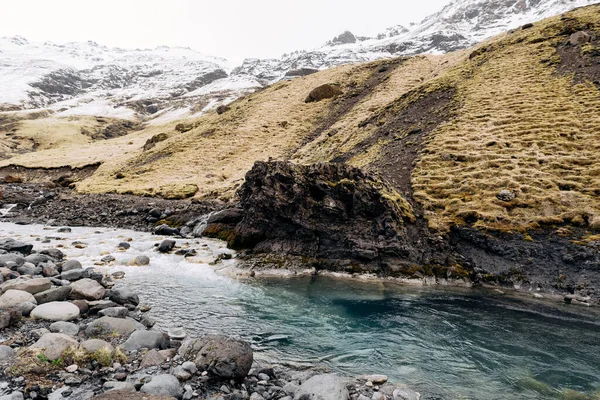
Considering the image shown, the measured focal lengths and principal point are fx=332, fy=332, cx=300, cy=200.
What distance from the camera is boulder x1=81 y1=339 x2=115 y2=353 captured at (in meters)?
8.37

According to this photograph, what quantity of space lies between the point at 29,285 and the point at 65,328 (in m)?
3.73

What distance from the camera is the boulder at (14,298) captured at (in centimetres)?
1048

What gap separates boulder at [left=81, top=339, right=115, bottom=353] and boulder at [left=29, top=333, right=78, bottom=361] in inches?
9.2

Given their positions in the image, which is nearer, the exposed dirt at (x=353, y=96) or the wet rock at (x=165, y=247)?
the wet rock at (x=165, y=247)

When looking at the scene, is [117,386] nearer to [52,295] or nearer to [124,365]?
[124,365]

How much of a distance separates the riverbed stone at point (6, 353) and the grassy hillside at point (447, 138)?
20.4 meters

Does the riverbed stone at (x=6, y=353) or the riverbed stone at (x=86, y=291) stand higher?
the riverbed stone at (x=6, y=353)

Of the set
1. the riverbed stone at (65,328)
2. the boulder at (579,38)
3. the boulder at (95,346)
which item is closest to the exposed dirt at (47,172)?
the riverbed stone at (65,328)

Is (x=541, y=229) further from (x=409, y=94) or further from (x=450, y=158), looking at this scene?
(x=409, y=94)

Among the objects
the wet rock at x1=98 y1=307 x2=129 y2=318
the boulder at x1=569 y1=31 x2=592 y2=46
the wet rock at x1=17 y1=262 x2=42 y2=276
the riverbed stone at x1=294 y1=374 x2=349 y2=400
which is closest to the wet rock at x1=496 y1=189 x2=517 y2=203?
the riverbed stone at x1=294 y1=374 x2=349 y2=400

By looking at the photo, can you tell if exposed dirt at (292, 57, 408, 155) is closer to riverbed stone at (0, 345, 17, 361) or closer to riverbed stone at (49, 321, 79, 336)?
riverbed stone at (49, 321, 79, 336)

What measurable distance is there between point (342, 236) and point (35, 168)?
69.1 meters

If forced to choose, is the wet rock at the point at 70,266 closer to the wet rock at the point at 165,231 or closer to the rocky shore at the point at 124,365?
the rocky shore at the point at 124,365

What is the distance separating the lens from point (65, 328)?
980 cm
